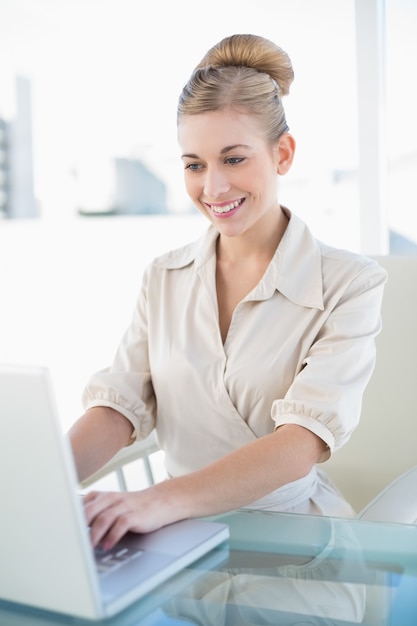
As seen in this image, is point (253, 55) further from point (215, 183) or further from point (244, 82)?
point (215, 183)

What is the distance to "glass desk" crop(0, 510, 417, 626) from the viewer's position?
98 centimetres

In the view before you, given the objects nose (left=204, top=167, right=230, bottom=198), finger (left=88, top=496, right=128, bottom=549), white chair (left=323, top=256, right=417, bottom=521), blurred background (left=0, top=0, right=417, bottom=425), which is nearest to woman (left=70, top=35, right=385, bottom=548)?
nose (left=204, top=167, right=230, bottom=198)

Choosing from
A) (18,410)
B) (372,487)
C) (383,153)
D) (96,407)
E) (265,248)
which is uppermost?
(383,153)

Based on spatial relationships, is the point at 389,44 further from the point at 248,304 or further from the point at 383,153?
the point at 248,304

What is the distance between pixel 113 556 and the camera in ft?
3.57

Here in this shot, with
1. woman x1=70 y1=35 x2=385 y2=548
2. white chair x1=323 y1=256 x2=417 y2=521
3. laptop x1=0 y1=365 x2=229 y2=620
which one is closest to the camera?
laptop x1=0 y1=365 x2=229 y2=620

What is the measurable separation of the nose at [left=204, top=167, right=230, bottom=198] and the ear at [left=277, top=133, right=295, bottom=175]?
149mm

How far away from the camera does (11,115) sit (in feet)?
17.5

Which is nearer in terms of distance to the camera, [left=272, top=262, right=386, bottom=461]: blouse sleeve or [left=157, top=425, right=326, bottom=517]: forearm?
[left=157, top=425, right=326, bottom=517]: forearm

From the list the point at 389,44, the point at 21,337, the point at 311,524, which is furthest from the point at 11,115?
the point at 311,524

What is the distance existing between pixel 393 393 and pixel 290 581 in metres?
0.87

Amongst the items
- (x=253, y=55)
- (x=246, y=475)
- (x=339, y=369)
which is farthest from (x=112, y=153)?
(x=246, y=475)

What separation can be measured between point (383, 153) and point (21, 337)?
3006mm

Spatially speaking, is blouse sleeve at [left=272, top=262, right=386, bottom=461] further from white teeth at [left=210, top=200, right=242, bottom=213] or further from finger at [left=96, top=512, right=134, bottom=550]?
finger at [left=96, top=512, right=134, bottom=550]
